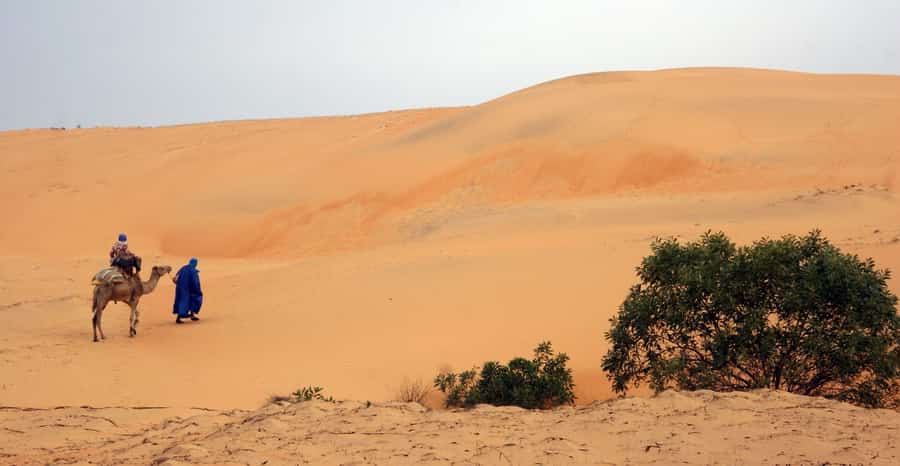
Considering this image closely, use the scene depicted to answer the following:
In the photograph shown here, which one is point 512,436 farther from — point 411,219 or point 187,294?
point 411,219

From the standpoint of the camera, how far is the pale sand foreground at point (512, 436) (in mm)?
5695

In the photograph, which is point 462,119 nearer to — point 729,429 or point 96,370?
point 96,370

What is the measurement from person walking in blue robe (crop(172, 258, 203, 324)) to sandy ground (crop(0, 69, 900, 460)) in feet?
0.97

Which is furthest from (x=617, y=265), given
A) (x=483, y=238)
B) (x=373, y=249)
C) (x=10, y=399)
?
(x=10, y=399)

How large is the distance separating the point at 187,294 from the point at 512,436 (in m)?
8.20

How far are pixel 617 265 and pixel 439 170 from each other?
1075 cm

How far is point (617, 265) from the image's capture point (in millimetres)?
13539

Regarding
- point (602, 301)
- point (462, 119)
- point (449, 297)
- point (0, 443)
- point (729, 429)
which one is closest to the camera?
point (729, 429)

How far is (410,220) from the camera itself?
68.8 feet

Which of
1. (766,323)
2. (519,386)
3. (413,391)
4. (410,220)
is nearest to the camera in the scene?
(766,323)

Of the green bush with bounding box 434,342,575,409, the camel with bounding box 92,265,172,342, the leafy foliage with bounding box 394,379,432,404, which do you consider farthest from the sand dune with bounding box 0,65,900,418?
the green bush with bounding box 434,342,575,409

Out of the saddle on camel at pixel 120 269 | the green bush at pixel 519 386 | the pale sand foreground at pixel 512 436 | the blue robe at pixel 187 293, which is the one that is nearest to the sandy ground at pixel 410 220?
the blue robe at pixel 187 293

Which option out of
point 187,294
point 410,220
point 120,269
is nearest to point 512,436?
point 120,269

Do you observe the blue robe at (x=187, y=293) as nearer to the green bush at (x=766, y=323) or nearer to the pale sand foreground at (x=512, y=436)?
the pale sand foreground at (x=512, y=436)
